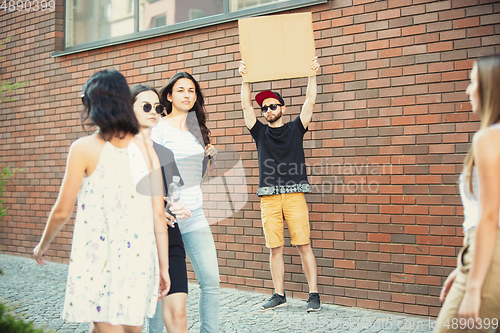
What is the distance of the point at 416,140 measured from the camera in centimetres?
438

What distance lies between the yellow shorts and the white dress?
2.46 meters

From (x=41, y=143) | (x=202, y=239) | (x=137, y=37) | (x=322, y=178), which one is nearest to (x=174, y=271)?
(x=202, y=239)

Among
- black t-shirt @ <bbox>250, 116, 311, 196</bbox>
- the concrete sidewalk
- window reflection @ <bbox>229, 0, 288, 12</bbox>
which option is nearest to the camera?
the concrete sidewalk

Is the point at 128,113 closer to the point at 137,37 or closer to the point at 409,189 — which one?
the point at 409,189

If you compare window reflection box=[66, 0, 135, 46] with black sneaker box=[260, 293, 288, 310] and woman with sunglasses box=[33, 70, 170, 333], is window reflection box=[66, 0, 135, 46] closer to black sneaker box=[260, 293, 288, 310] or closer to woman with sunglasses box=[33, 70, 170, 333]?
black sneaker box=[260, 293, 288, 310]

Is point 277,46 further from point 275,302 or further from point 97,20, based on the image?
point 97,20

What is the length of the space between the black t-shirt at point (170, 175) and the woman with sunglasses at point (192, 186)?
16 centimetres

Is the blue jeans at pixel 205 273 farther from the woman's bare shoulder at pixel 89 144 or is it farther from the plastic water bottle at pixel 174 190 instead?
the woman's bare shoulder at pixel 89 144

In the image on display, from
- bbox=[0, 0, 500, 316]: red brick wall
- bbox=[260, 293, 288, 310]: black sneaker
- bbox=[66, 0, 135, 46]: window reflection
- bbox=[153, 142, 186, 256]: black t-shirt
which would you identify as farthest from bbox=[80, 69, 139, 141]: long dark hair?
bbox=[66, 0, 135, 46]: window reflection

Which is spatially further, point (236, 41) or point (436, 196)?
point (236, 41)

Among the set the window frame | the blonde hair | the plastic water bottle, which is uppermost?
the window frame

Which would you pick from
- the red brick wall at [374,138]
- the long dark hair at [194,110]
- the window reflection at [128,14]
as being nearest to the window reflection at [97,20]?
the window reflection at [128,14]

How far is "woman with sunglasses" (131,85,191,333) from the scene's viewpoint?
2723 millimetres

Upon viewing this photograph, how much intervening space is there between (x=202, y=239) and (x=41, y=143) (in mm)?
5429
